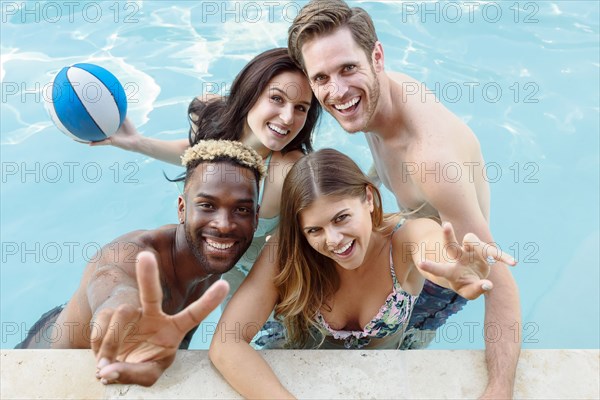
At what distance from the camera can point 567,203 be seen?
712 centimetres

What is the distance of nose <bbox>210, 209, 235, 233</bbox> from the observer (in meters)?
3.52

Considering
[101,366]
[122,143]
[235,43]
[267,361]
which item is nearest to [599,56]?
[235,43]

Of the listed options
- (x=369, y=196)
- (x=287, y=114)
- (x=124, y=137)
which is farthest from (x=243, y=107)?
(x=369, y=196)

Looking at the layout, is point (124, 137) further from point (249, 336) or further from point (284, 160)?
point (249, 336)

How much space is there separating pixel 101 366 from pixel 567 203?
19.3 ft

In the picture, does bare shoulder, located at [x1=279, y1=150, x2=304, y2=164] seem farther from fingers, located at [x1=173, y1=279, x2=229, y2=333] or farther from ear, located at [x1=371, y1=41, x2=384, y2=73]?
fingers, located at [x1=173, y1=279, x2=229, y2=333]

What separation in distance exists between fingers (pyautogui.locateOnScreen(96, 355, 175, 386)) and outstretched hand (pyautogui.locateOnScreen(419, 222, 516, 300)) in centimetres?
131

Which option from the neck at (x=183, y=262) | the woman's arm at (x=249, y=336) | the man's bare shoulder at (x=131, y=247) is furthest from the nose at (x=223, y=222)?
the man's bare shoulder at (x=131, y=247)

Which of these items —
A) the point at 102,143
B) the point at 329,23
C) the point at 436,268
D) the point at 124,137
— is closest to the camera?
Result: the point at 436,268

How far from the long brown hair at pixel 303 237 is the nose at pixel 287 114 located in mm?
732

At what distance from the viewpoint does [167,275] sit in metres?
3.87

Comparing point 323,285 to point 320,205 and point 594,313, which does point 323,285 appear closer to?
point 320,205

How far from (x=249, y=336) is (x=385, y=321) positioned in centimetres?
82

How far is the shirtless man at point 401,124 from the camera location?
11.8 feet
